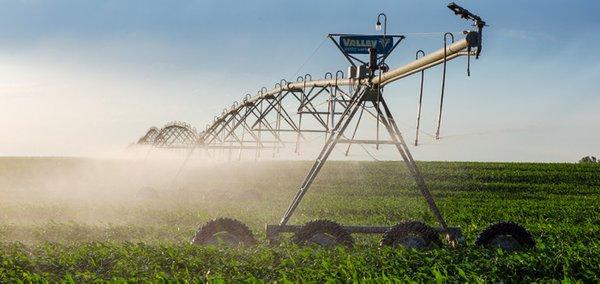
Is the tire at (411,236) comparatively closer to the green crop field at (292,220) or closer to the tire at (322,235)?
the green crop field at (292,220)

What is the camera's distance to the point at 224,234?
582 inches

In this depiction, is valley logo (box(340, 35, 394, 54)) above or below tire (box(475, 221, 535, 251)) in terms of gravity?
above

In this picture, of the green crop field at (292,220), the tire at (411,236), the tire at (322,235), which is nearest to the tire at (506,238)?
the green crop field at (292,220)

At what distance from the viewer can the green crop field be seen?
39.0 ft

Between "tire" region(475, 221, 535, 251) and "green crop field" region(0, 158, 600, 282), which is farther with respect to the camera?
"tire" region(475, 221, 535, 251)

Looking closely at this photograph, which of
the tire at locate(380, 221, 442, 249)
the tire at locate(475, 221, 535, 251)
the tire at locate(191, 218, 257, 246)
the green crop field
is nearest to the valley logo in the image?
the tire at locate(380, 221, 442, 249)

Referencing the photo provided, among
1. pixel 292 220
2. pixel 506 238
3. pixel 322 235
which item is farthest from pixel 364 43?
pixel 292 220

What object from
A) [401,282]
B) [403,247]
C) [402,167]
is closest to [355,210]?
[403,247]

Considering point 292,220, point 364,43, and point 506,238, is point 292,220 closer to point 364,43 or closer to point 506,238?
point 364,43

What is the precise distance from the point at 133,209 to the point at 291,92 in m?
8.43

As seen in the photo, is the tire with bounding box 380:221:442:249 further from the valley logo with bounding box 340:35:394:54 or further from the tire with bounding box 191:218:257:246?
the valley logo with bounding box 340:35:394:54

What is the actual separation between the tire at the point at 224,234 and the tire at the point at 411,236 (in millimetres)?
2605

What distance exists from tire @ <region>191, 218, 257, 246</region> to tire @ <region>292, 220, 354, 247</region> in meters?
0.98

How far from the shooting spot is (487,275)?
1161cm
